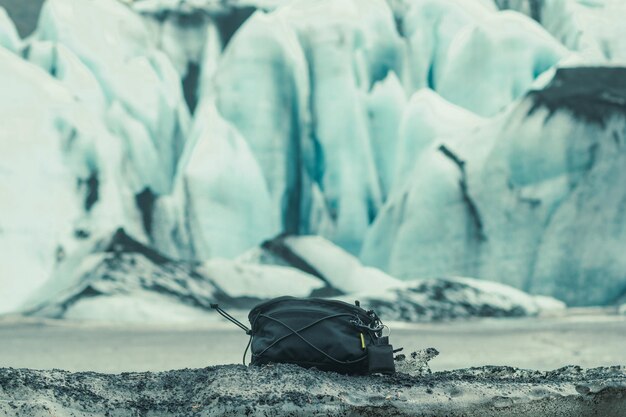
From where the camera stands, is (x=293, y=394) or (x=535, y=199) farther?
(x=535, y=199)

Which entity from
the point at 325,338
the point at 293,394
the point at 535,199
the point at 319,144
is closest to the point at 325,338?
the point at 325,338

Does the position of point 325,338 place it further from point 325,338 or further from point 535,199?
point 535,199

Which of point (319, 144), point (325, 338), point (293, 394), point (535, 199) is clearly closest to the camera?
point (293, 394)

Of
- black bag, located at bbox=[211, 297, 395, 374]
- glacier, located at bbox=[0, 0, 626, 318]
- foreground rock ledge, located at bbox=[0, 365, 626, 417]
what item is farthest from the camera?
glacier, located at bbox=[0, 0, 626, 318]

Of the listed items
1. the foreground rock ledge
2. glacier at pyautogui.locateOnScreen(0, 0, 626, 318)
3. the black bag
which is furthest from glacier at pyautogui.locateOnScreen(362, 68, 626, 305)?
the black bag

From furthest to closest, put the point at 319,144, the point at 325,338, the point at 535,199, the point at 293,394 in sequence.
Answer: the point at 319,144 < the point at 535,199 < the point at 325,338 < the point at 293,394

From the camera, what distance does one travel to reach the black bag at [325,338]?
9.18ft

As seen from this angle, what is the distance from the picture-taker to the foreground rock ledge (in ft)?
8.09

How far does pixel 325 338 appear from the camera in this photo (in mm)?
2803

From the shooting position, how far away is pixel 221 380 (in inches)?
105

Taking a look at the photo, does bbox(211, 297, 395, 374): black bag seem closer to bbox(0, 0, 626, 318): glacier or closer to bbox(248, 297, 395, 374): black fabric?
bbox(248, 297, 395, 374): black fabric

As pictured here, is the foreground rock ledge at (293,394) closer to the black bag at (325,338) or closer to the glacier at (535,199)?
the black bag at (325,338)

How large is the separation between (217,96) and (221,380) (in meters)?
18.0

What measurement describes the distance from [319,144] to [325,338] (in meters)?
17.6
